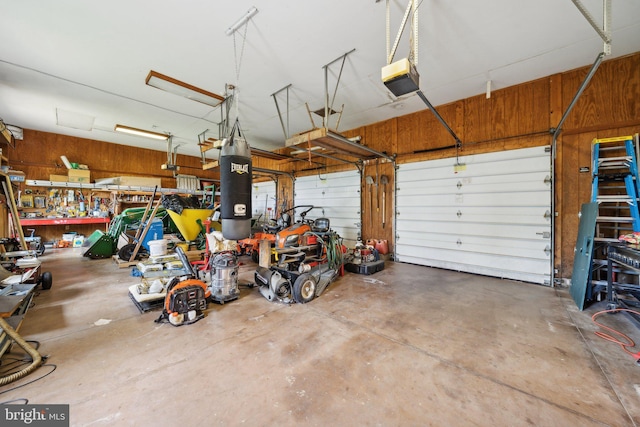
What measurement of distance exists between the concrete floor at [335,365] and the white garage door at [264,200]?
20.2 feet

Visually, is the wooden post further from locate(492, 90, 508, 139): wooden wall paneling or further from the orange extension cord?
locate(492, 90, 508, 139): wooden wall paneling

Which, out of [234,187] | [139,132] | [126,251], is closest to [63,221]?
[139,132]

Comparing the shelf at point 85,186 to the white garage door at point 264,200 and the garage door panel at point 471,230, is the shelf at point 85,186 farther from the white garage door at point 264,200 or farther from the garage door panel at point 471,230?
the garage door panel at point 471,230

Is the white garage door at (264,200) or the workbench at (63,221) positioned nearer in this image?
the workbench at (63,221)

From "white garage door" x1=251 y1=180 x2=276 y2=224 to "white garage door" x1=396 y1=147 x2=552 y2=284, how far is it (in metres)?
5.05

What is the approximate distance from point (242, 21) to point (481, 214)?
508 centimetres

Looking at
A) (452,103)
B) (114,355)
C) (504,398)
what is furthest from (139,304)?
(452,103)

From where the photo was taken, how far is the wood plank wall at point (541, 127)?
3588 millimetres

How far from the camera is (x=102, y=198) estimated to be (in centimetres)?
845

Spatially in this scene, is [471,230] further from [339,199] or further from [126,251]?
[126,251]

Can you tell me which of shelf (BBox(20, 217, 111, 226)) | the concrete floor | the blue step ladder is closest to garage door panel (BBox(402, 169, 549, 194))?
the blue step ladder

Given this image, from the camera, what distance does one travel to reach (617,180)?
341cm

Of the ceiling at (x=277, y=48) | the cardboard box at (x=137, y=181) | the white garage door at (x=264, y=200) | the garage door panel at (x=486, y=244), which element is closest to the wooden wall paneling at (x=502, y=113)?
the ceiling at (x=277, y=48)

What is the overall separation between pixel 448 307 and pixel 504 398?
1573 mm
